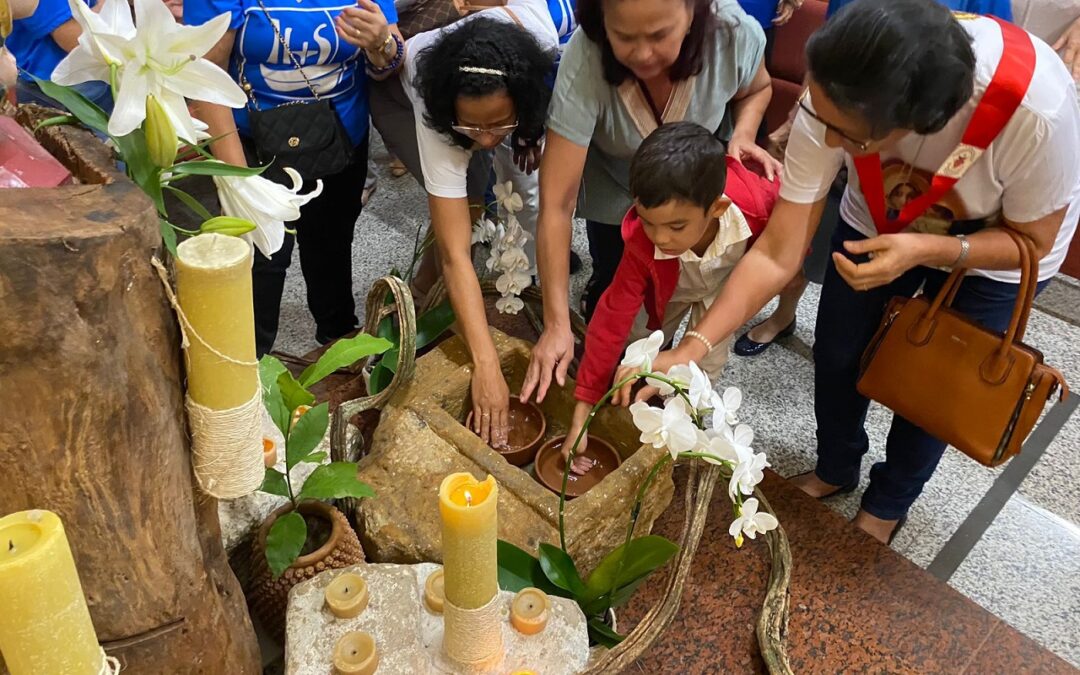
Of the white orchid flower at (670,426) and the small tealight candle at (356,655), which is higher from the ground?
the white orchid flower at (670,426)

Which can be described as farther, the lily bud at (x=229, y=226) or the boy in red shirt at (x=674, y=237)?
the boy in red shirt at (x=674, y=237)

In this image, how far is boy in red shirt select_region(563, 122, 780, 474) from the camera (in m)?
1.23

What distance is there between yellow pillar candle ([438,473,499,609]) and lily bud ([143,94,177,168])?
0.38 meters

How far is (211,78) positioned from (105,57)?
80 mm

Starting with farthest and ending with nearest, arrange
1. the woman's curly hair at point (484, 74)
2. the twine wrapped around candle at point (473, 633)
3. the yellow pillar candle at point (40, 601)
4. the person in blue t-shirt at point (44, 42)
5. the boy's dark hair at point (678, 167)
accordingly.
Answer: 1. the person in blue t-shirt at point (44, 42)
2. the woman's curly hair at point (484, 74)
3. the boy's dark hair at point (678, 167)
4. the twine wrapped around candle at point (473, 633)
5. the yellow pillar candle at point (40, 601)

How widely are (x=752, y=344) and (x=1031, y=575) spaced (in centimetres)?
87

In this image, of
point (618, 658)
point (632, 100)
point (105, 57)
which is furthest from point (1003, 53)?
point (105, 57)

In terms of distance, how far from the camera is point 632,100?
142cm

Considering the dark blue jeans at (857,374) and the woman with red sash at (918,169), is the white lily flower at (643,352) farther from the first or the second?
the dark blue jeans at (857,374)

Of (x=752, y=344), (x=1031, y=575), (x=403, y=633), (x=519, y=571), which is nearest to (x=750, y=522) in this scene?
(x=519, y=571)

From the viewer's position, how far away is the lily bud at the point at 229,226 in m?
0.71

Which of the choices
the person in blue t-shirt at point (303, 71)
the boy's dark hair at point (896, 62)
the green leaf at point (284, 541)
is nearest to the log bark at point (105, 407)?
the green leaf at point (284, 541)

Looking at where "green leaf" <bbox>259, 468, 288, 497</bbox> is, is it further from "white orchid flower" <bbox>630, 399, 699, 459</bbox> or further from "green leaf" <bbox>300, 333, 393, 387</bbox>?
"white orchid flower" <bbox>630, 399, 699, 459</bbox>

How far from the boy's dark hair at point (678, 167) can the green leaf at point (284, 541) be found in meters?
0.68
